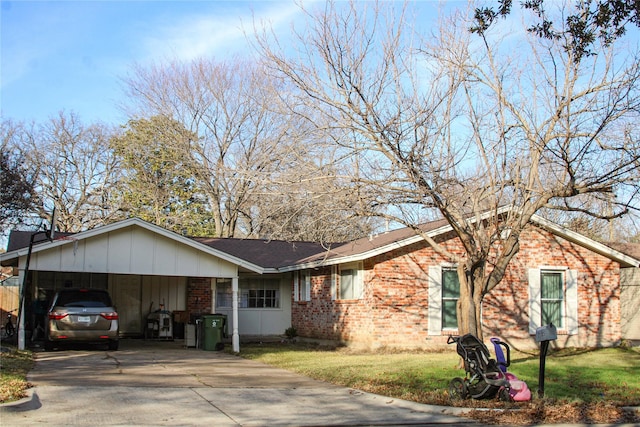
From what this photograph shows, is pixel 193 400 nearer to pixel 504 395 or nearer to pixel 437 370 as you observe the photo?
pixel 504 395

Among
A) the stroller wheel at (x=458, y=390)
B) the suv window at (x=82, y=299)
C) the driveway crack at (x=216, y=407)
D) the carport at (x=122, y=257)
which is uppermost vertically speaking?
the carport at (x=122, y=257)

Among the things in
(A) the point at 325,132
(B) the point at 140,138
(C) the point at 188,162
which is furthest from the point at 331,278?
(B) the point at 140,138

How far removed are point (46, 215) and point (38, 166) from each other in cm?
308

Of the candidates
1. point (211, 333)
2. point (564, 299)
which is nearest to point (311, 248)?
point (211, 333)

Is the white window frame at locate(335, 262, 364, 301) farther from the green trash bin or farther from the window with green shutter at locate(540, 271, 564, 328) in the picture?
the window with green shutter at locate(540, 271, 564, 328)

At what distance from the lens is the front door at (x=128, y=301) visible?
2447cm

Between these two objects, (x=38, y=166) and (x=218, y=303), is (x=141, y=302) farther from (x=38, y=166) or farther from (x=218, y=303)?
(x=38, y=166)

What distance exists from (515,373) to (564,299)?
25.7 ft

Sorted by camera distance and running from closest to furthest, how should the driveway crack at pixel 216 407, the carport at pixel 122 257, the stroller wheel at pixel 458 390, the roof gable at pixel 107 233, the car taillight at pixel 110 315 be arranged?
the driveway crack at pixel 216 407 < the stroller wheel at pixel 458 390 < the roof gable at pixel 107 233 < the carport at pixel 122 257 < the car taillight at pixel 110 315

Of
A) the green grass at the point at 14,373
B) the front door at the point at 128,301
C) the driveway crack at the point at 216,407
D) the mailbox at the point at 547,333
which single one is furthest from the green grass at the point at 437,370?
the front door at the point at 128,301

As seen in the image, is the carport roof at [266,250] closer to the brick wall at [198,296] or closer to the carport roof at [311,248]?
the carport roof at [311,248]

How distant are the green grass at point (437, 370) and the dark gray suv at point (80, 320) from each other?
11.5 feet

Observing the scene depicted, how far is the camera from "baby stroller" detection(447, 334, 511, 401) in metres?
10.6

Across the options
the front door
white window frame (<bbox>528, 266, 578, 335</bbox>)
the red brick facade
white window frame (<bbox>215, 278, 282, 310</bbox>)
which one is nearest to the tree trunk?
the red brick facade
